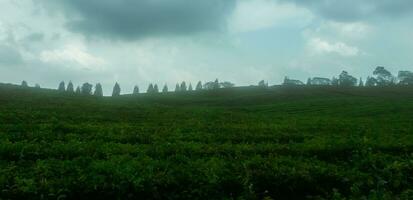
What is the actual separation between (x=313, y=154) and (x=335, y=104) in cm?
5510

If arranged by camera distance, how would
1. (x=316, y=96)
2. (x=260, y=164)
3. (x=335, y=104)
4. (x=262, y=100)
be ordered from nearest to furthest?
(x=260, y=164) → (x=335, y=104) → (x=262, y=100) → (x=316, y=96)

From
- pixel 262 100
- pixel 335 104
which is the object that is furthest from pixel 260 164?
pixel 262 100

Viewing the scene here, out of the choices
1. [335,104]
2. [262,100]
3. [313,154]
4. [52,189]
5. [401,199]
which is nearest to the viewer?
[52,189]

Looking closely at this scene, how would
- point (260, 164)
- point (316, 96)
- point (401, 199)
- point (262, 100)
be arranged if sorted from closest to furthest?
1. point (401, 199)
2. point (260, 164)
3. point (262, 100)
4. point (316, 96)

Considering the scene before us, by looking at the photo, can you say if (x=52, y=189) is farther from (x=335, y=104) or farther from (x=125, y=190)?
(x=335, y=104)

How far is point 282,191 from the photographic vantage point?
40.4 feet

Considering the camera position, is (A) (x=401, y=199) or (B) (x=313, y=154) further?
(B) (x=313, y=154)

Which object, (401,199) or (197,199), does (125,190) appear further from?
(401,199)

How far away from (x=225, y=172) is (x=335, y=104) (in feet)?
201

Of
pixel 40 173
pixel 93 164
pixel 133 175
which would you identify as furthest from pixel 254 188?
pixel 40 173

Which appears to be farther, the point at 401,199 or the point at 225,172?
the point at 225,172

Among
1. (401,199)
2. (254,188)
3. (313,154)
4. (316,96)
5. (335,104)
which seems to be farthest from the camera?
(316,96)

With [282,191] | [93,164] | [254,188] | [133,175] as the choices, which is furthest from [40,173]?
[282,191]

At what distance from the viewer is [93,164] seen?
489 inches
